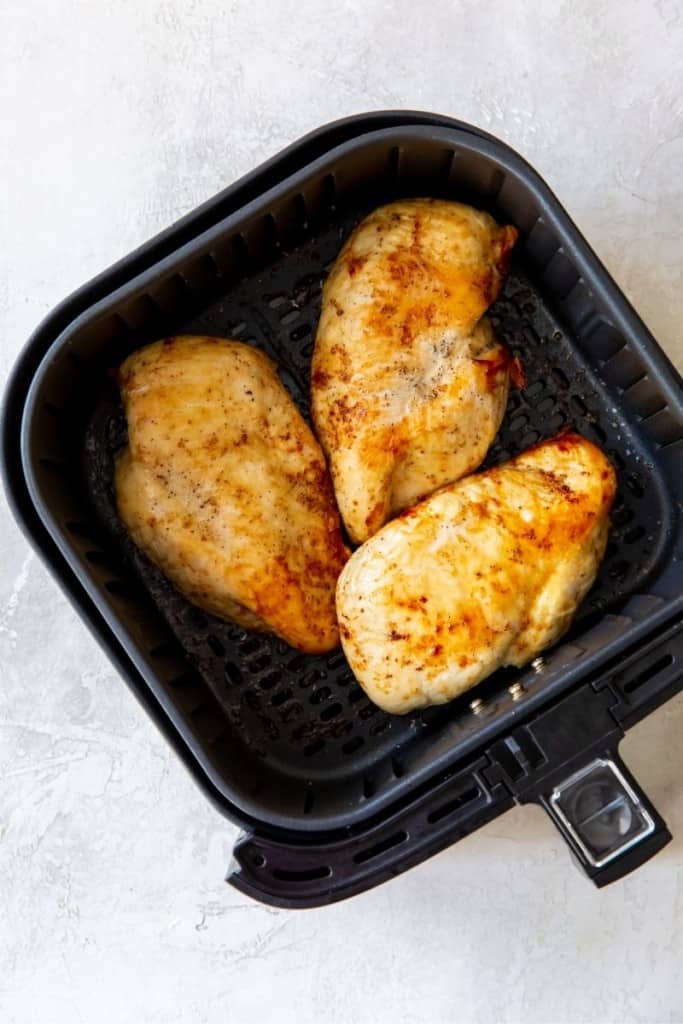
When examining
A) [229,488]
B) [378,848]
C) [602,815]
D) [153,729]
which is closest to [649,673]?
[602,815]

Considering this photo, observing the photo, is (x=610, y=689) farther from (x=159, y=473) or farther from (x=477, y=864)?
(x=159, y=473)

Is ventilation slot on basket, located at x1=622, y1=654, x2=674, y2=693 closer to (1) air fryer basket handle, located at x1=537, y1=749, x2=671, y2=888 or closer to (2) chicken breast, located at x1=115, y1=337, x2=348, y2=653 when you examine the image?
(1) air fryer basket handle, located at x1=537, y1=749, x2=671, y2=888

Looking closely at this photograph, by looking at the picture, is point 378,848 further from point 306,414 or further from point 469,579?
point 306,414

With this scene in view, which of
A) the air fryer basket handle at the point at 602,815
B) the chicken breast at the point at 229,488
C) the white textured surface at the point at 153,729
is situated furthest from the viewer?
the white textured surface at the point at 153,729

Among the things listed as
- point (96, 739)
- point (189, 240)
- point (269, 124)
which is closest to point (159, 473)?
point (189, 240)

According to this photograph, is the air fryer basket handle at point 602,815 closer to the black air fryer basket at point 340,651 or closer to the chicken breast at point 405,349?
the black air fryer basket at point 340,651

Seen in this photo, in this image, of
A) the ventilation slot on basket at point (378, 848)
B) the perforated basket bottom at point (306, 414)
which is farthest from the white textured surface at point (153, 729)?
the ventilation slot on basket at point (378, 848)
